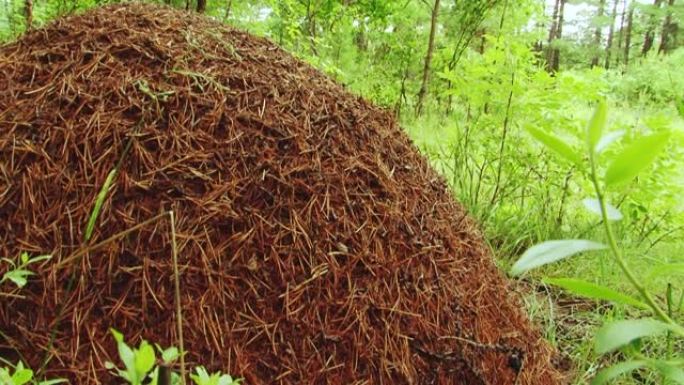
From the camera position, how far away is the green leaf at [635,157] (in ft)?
1.49

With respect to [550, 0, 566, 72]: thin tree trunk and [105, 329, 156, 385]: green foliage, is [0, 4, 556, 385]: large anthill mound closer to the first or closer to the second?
[105, 329, 156, 385]: green foliage

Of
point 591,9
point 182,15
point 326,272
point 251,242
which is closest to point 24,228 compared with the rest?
point 251,242

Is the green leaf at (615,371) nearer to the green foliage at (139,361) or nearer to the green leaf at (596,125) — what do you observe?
the green leaf at (596,125)

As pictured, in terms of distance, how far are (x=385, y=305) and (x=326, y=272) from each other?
8.9 inches

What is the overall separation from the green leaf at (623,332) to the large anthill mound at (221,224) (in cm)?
126

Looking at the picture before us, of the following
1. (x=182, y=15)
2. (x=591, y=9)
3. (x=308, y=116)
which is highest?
(x=591, y=9)

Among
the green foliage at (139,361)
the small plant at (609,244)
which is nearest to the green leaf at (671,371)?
the small plant at (609,244)

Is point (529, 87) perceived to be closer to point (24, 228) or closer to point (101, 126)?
point (101, 126)

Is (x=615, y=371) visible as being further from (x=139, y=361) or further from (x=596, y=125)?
(x=139, y=361)

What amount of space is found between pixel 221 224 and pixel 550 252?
4.36 ft

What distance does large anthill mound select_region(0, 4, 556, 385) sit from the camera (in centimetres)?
159

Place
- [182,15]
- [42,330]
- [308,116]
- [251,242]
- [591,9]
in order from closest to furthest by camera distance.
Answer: [42,330] < [251,242] < [308,116] < [182,15] < [591,9]

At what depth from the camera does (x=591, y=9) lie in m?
27.3

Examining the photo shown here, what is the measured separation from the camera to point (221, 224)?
1.72m
